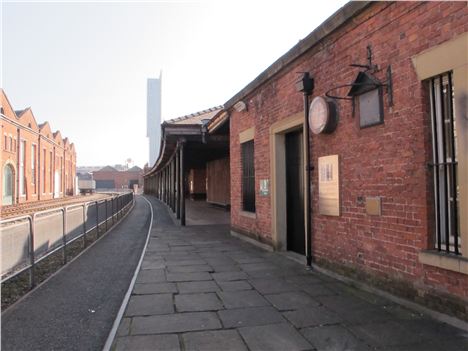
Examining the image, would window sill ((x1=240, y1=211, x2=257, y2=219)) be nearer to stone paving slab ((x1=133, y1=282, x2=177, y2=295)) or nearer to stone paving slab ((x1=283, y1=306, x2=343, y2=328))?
stone paving slab ((x1=133, y1=282, x2=177, y2=295))

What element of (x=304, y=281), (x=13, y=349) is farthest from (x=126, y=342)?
(x=304, y=281)

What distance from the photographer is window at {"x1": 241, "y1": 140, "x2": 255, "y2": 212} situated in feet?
34.4

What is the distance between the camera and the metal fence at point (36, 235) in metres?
5.60

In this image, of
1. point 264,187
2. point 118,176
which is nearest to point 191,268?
point 264,187

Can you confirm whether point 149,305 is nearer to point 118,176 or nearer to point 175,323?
point 175,323

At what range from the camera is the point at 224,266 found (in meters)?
7.50

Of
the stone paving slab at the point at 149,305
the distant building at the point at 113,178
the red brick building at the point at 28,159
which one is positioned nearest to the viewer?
the stone paving slab at the point at 149,305

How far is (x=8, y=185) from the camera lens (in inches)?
1512

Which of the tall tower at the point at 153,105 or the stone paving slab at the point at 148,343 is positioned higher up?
the tall tower at the point at 153,105

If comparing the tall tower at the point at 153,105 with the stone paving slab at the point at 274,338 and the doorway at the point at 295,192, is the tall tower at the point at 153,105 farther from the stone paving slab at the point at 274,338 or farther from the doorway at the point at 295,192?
the stone paving slab at the point at 274,338

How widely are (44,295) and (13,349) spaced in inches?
79.0

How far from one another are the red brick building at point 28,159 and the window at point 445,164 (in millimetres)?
36406

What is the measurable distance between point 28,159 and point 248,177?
4076 centimetres

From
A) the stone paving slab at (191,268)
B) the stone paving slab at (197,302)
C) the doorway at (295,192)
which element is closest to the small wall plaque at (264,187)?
the doorway at (295,192)
